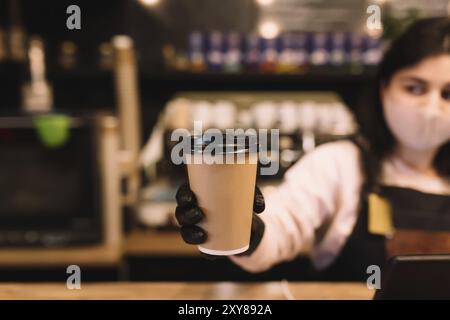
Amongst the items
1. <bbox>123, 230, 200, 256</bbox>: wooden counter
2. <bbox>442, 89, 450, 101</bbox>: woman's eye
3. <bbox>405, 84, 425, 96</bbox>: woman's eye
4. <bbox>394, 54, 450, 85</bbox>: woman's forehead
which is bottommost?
<bbox>123, 230, 200, 256</bbox>: wooden counter

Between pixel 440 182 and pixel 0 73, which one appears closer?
pixel 440 182

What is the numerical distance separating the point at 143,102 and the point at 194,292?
1929mm

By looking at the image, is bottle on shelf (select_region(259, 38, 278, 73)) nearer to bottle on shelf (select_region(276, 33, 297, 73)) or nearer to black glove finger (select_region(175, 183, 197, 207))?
bottle on shelf (select_region(276, 33, 297, 73))

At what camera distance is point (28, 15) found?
262 cm

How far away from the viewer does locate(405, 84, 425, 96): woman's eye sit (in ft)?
3.65

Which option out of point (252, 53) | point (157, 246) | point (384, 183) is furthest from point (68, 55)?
point (384, 183)

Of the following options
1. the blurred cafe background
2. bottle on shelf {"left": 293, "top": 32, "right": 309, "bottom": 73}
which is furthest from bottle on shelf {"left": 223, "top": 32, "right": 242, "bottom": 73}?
bottle on shelf {"left": 293, "top": 32, "right": 309, "bottom": 73}

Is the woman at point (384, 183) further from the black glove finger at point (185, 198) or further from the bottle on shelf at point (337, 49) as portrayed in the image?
the bottle on shelf at point (337, 49)

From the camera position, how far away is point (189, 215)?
29.1 inches

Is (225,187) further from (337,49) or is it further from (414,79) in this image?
(337,49)

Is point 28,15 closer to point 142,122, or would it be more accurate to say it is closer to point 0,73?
point 0,73

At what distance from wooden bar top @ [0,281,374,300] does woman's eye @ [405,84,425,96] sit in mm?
473
